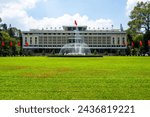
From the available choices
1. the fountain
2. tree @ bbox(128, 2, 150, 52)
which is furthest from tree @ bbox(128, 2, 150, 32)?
the fountain

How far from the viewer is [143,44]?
71250 millimetres

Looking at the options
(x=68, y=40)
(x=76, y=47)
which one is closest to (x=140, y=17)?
(x=76, y=47)

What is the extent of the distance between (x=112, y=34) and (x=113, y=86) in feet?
372

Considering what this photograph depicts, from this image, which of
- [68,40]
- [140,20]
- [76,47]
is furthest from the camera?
[68,40]

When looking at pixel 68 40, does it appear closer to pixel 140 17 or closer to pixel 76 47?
pixel 76 47

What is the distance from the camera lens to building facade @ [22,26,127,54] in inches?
4875

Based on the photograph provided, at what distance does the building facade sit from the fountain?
1.19 m

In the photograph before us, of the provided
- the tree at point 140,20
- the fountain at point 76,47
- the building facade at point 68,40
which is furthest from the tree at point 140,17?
the building facade at point 68,40

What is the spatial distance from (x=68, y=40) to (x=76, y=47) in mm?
31694

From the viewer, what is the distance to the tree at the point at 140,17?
67875 mm

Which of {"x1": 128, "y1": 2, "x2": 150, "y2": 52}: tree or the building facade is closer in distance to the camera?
{"x1": 128, "y1": 2, "x2": 150, "y2": 52}: tree

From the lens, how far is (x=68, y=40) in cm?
Answer: 12388

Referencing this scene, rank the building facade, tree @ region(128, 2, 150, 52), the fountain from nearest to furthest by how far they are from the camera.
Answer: tree @ region(128, 2, 150, 52) → the fountain → the building facade

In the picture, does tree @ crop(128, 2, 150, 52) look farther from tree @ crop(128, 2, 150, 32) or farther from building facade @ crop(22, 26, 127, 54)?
building facade @ crop(22, 26, 127, 54)
